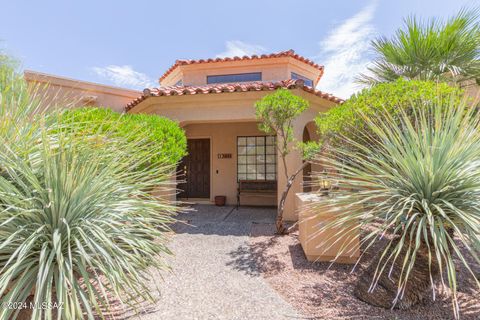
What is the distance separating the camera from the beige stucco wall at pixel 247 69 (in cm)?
1099

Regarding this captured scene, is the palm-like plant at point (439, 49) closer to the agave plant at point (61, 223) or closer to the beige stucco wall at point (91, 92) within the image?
the agave plant at point (61, 223)

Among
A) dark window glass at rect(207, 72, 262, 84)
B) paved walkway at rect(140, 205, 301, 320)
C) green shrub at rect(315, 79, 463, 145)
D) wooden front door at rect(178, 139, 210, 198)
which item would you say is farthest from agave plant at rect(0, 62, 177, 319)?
dark window glass at rect(207, 72, 262, 84)

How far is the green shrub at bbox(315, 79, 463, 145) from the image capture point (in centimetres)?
399

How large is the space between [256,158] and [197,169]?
293 centimetres

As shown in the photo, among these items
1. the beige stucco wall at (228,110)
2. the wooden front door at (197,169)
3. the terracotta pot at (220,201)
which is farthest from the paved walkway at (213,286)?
the wooden front door at (197,169)

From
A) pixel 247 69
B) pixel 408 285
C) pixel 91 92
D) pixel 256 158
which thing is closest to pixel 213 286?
pixel 408 285

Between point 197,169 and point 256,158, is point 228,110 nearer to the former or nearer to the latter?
point 256,158

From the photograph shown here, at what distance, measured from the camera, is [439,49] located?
5.96 meters

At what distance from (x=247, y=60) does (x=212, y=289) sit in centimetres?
991

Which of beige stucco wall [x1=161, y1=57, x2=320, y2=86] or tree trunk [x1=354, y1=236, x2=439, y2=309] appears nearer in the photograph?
tree trunk [x1=354, y1=236, x2=439, y2=309]

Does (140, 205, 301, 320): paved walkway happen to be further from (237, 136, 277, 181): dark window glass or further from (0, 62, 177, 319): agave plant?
(237, 136, 277, 181): dark window glass

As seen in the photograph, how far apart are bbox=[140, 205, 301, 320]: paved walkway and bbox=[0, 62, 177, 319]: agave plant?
1239 mm

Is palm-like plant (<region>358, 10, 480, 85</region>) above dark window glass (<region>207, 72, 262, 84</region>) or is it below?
below

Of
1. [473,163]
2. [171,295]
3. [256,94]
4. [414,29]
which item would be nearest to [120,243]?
[171,295]
